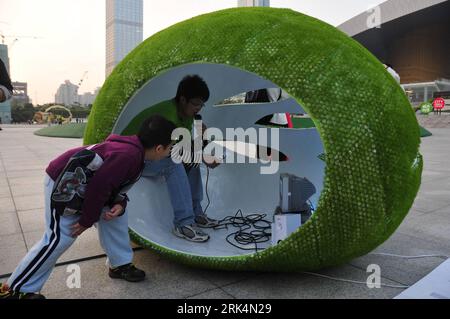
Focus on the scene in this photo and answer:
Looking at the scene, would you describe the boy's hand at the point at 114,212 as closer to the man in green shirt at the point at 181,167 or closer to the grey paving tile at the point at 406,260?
the man in green shirt at the point at 181,167

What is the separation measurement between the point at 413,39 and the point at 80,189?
56.7 m

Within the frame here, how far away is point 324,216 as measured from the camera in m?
2.36

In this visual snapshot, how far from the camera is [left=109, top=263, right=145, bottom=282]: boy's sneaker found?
275cm

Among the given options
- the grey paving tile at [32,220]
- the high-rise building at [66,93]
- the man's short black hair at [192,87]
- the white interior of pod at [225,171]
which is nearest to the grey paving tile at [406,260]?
the white interior of pod at [225,171]

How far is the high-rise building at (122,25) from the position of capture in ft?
315

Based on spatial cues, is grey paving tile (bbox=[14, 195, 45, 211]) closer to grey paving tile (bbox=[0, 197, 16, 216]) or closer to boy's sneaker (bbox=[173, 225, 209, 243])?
grey paving tile (bbox=[0, 197, 16, 216])

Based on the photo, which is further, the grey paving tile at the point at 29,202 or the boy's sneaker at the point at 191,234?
the grey paving tile at the point at 29,202

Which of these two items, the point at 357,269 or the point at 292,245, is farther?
the point at 357,269

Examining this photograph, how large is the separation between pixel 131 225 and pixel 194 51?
141cm

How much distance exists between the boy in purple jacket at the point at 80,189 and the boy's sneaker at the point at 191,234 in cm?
96

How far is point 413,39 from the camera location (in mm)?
50969
